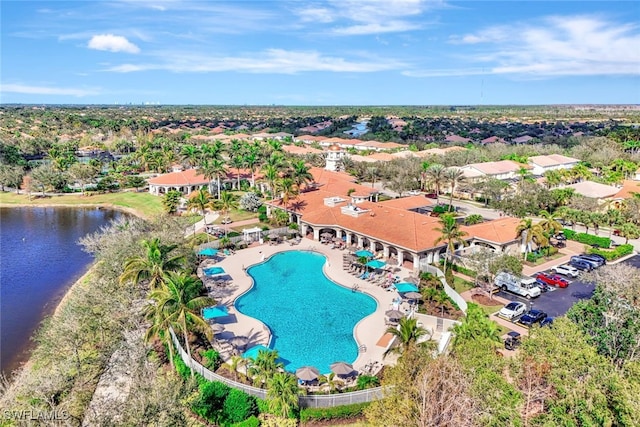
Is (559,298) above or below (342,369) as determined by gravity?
below

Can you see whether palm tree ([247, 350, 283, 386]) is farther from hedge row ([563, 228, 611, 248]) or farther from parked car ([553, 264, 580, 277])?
hedge row ([563, 228, 611, 248])

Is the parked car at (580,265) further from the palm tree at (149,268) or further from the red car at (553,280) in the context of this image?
the palm tree at (149,268)

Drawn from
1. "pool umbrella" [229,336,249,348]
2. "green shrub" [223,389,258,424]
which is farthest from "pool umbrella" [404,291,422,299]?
"green shrub" [223,389,258,424]

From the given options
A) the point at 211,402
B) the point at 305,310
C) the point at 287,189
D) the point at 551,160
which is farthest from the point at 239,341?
the point at 551,160

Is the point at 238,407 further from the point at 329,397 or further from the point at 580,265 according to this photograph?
the point at 580,265

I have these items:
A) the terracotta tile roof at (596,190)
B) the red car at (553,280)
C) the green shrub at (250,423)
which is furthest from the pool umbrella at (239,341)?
the terracotta tile roof at (596,190)

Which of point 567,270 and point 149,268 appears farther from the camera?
point 567,270
